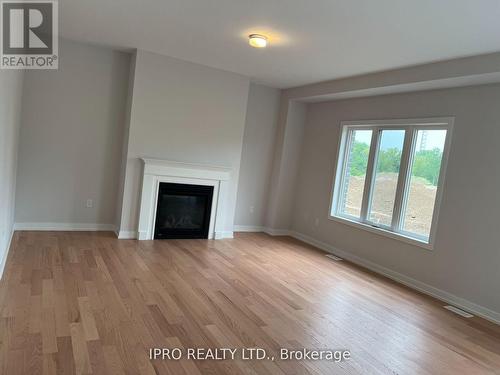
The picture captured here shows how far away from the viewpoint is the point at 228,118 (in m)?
5.71

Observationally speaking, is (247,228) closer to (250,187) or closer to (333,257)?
(250,187)

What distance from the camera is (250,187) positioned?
21.4 ft

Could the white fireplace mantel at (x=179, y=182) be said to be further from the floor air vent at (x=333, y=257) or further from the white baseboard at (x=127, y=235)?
the floor air vent at (x=333, y=257)

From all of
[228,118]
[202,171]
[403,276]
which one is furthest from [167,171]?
[403,276]

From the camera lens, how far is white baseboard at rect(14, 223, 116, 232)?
16.3ft

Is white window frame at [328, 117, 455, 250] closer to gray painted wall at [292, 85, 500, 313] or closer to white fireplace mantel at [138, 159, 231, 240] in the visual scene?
gray painted wall at [292, 85, 500, 313]

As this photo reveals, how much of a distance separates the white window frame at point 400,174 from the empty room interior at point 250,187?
0.03m

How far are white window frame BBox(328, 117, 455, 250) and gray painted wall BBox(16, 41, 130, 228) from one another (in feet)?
11.2

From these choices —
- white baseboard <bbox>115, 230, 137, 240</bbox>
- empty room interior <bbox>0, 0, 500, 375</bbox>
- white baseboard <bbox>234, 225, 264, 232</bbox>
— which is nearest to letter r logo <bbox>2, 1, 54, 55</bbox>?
empty room interior <bbox>0, 0, 500, 375</bbox>

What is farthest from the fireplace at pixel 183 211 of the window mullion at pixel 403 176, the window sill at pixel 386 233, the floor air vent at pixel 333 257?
the window mullion at pixel 403 176

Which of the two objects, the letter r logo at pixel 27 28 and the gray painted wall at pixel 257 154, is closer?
the letter r logo at pixel 27 28

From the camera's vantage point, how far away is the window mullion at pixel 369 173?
17.4ft

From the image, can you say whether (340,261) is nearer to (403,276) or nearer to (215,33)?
(403,276)

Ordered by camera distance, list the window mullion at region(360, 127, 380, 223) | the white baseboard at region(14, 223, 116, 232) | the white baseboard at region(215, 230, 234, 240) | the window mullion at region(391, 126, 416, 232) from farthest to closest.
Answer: the white baseboard at region(215, 230, 234, 240), the window mullion at region(360, 127, 380, 223), the white baseboard at region(14, 223, 116, 232), the window mullion at region(391, 126, 416, 232)
